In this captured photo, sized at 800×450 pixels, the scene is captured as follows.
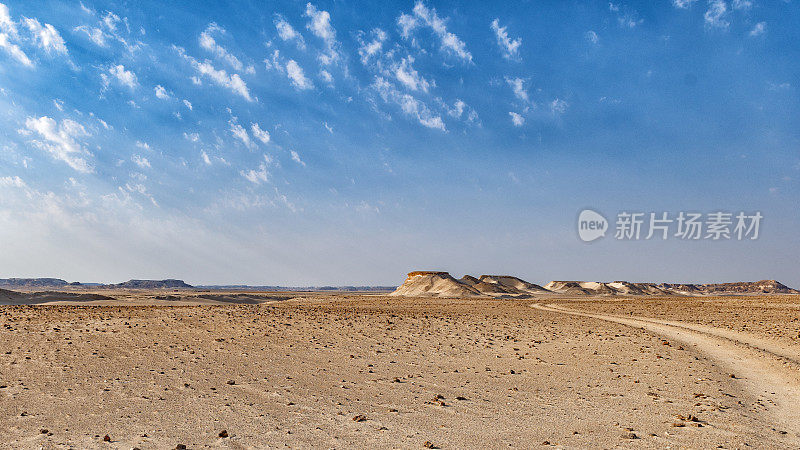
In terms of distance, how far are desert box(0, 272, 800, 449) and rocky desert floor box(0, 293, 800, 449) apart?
0.19 feet

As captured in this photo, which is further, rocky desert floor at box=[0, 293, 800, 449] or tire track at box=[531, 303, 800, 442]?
tire track at box=[531, 303, 800, 442]

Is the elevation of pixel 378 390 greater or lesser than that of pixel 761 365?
lesser

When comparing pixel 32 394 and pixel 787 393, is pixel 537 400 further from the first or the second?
pixel 32 394

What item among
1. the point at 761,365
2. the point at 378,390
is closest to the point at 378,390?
the point at 378,390

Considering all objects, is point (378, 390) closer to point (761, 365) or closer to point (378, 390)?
point (378, 390)

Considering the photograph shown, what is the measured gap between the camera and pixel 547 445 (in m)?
8.06

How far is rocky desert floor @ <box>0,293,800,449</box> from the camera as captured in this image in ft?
28.0

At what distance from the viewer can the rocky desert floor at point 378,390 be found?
28.0ft

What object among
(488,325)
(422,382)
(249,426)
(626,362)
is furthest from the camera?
(488,325)

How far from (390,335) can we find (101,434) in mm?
15397

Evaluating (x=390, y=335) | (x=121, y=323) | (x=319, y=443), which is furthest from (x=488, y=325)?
(x=319, y=443)

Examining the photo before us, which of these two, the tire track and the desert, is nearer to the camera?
the desert

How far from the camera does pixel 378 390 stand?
12.2 meters

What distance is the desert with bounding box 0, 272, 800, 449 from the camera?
28.0ft
